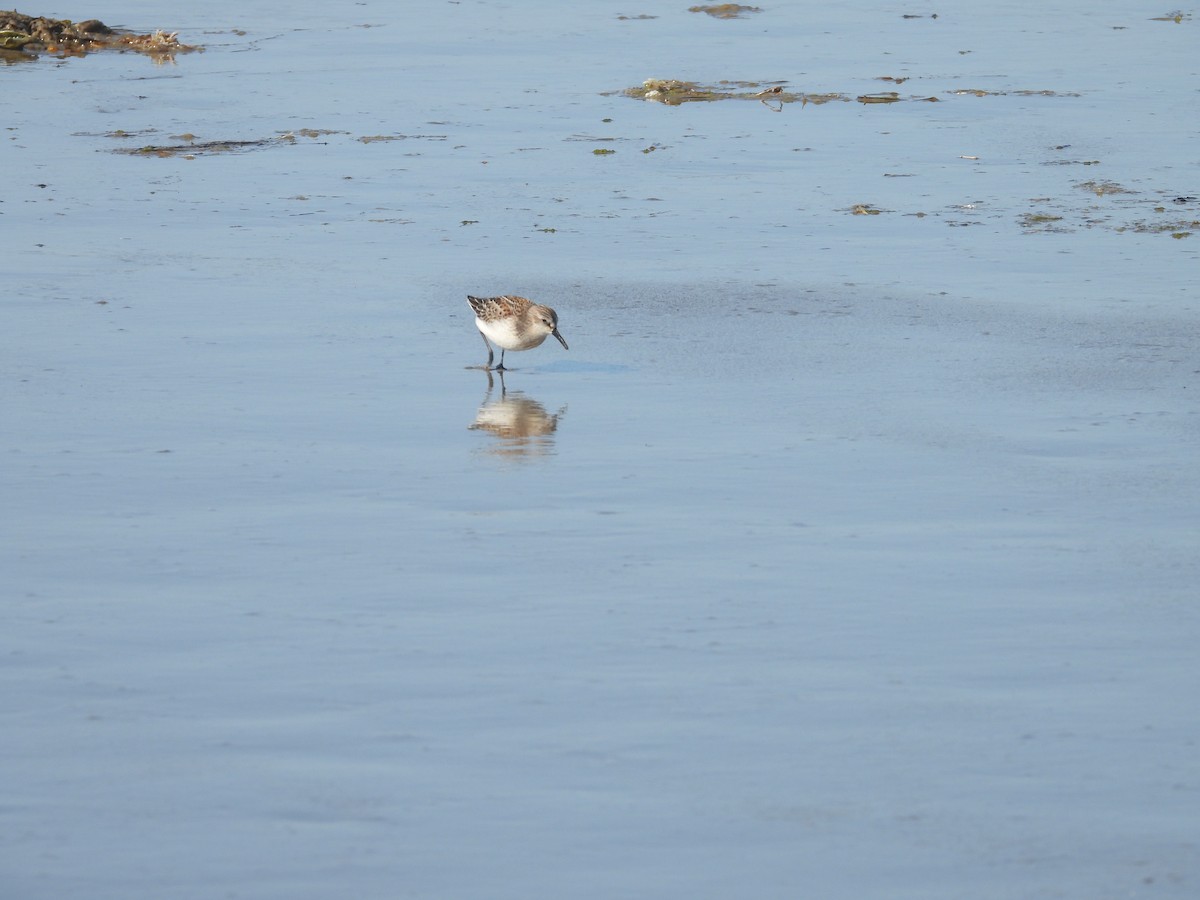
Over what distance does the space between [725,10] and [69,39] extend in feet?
28.4

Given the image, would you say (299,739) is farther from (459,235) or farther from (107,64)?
(107,64)

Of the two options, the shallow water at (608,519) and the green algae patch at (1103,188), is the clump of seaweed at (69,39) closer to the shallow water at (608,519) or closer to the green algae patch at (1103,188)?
the shallow water at (608,519)

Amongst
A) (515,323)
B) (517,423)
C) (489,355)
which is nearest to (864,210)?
(489,355)

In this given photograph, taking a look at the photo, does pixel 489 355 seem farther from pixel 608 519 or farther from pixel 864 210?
pixel 864 210

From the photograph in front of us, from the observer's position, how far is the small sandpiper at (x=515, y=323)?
10.1 m

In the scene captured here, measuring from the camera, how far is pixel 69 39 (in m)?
23.3

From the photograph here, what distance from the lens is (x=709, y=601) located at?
6.74 metres

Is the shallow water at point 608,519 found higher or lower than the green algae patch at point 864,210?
lower

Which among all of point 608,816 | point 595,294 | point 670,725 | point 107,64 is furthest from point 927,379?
point 107,64

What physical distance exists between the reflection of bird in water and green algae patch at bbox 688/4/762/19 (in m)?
16.3

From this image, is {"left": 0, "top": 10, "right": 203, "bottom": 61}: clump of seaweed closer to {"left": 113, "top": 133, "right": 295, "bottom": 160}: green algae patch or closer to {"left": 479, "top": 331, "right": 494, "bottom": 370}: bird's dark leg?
{"left": 113, "top": 133, "right": 295, "bottom": 160}: green algae patch

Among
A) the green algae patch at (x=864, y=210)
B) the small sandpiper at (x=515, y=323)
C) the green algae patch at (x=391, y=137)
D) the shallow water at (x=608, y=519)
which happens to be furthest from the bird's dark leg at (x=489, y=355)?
the green algae patch at (x=391, y=137)

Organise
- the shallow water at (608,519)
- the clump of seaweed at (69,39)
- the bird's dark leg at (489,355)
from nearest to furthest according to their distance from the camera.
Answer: the shallow water at (608,519)
the bird's dark leg at (489,355)
the clump of seaweed at (69,39)

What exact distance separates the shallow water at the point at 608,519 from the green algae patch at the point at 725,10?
9.04 m
